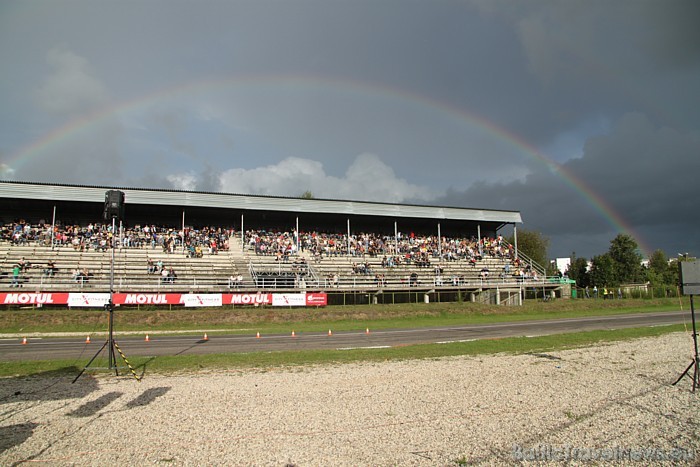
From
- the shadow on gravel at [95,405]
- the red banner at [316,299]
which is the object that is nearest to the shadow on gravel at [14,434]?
the shadow on gravel at [95,405]

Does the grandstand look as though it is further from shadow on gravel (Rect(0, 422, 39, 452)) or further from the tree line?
shadow on gravel (Rect(0, 422, 39, 452))

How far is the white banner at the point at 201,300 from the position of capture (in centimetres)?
3601

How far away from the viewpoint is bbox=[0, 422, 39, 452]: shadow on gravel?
7.77 meters

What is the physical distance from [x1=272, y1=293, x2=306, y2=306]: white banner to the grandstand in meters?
1.96

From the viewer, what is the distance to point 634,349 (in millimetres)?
18625

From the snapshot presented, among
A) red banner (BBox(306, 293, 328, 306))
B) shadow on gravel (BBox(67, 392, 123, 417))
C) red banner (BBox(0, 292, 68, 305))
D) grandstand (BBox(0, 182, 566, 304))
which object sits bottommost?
shadow on gravel (BBox(67, 392, 123, 417))

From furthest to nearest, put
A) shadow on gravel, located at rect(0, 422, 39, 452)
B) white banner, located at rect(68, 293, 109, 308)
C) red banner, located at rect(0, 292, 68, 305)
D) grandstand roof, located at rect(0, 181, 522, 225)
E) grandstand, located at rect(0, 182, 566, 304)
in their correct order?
grandstand roof, located at rect(0, 181, 522, 225) < grandstand, located at rect(0, 182, 566, 304) < white banner, located at rect(68, 293, 109, 308) < red banner, located at rect(0, 292, 68, 305) < shadow on gravel, located at rect(0, 422, 39, 452)

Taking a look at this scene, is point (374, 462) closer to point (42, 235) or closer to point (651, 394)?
point (651, 394)

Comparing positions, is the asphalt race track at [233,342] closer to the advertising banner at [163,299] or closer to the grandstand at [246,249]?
the advertising banner at [163,299]

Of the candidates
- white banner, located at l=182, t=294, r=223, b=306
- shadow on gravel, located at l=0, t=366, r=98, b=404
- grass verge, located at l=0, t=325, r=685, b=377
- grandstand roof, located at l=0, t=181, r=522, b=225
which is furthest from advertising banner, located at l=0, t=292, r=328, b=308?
shadow on gravel, located at l=0, t=366, r=98, b=404

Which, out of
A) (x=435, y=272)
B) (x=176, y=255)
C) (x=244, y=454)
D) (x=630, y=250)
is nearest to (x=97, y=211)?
(x=176, y=255)

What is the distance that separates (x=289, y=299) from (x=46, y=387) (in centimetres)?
2658

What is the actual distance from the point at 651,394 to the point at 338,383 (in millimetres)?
7812

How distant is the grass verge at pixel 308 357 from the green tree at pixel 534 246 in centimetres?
7828
